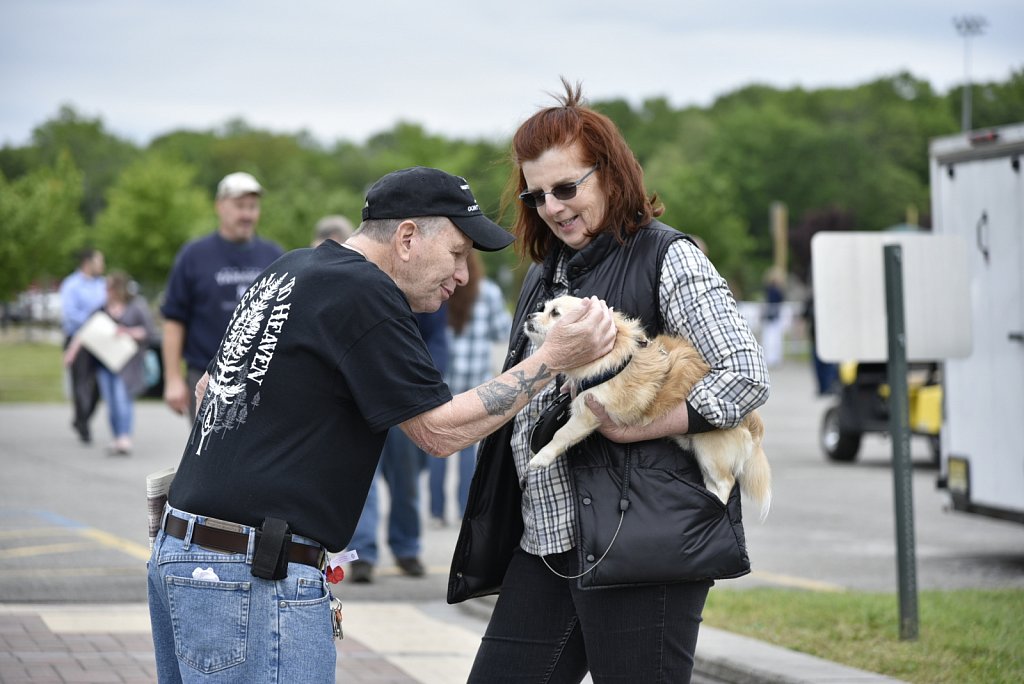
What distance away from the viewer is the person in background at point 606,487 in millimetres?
3389

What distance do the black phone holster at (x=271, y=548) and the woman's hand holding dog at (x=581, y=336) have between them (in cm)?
81

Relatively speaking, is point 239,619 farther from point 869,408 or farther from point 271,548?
point 869,408

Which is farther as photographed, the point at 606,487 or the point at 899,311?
the point at 899,311

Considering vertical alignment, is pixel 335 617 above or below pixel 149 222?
below

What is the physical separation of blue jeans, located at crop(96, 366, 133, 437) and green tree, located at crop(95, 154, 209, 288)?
53506 mm

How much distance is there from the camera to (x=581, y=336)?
129 inches

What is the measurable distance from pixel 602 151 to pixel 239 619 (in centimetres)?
161

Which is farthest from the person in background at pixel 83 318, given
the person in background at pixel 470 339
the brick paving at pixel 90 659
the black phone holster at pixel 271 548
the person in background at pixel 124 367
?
the black phone holster at pixel 271 548

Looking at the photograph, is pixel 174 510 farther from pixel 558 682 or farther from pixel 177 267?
Answer: pixel 177 267

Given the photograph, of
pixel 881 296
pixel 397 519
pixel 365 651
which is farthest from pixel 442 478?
pixel 881 296

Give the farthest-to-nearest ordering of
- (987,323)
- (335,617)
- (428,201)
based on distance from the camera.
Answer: (987,323)
(428,201)
(335,617)

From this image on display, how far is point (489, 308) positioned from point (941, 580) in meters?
4.10

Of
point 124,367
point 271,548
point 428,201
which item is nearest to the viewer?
point 271,548

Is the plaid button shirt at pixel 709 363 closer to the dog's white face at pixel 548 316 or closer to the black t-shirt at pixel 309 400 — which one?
the dog's white face at pixel 548 316
